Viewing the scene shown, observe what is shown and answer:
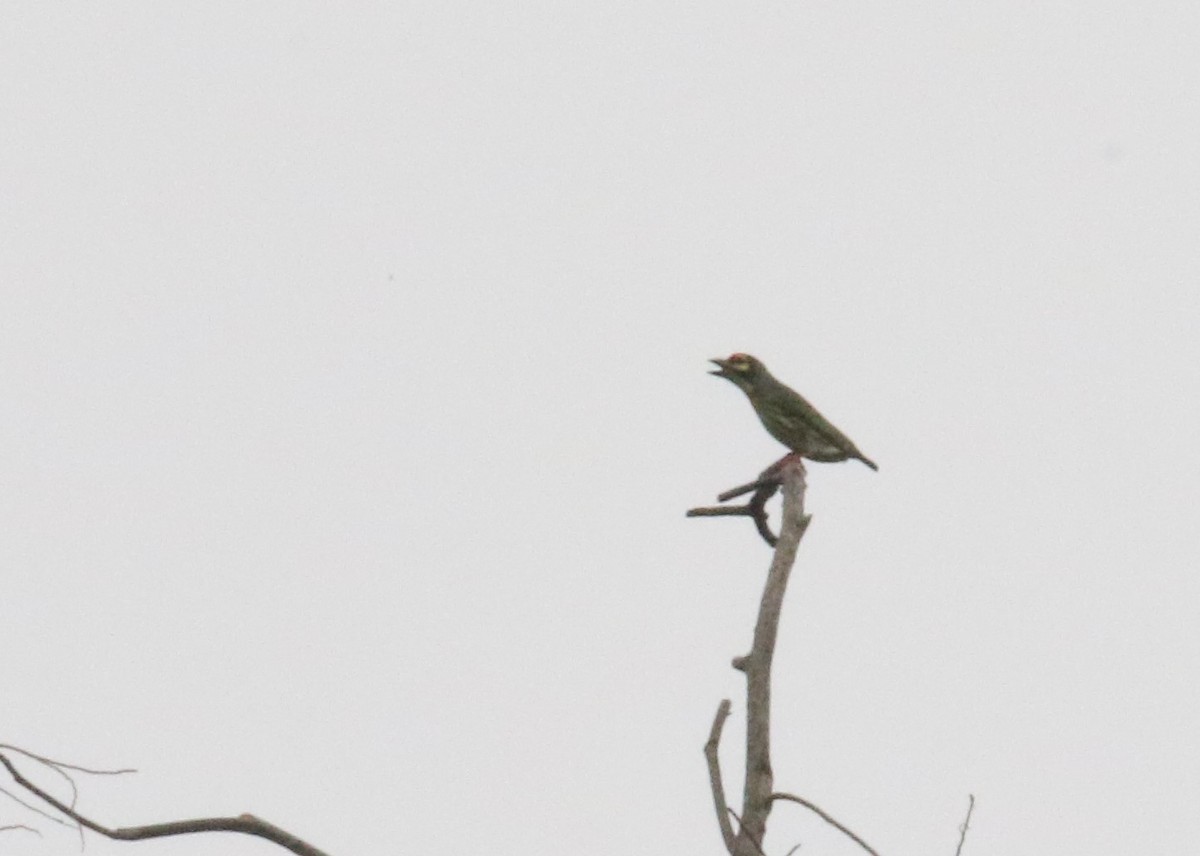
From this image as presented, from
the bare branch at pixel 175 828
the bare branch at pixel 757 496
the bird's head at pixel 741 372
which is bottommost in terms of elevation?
the bare branch at pixel 175 828

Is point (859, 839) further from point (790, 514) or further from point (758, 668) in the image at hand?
point (790, 514)

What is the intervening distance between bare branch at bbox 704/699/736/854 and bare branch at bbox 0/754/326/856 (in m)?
1.16

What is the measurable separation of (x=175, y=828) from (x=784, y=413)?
664 cm

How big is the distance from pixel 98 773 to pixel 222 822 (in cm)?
67

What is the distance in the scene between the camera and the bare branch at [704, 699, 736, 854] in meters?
4.73

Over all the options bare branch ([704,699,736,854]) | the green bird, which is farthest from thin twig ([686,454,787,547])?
the green bird

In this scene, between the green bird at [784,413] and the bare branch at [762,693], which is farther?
the green bird at [784,413]

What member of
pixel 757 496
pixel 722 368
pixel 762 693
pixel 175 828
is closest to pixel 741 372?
pixel 722 368

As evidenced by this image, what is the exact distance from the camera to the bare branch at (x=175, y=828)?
4117 mm

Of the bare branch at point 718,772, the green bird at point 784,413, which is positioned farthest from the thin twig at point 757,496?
Result: the green bird at point 784,413

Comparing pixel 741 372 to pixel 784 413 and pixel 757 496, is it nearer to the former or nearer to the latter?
pixel 784 413

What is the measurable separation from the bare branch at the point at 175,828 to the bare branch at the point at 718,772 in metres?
1.16

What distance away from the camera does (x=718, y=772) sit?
484 cm

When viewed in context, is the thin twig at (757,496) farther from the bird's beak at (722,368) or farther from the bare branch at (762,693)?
the bird's beak at (722,368)
